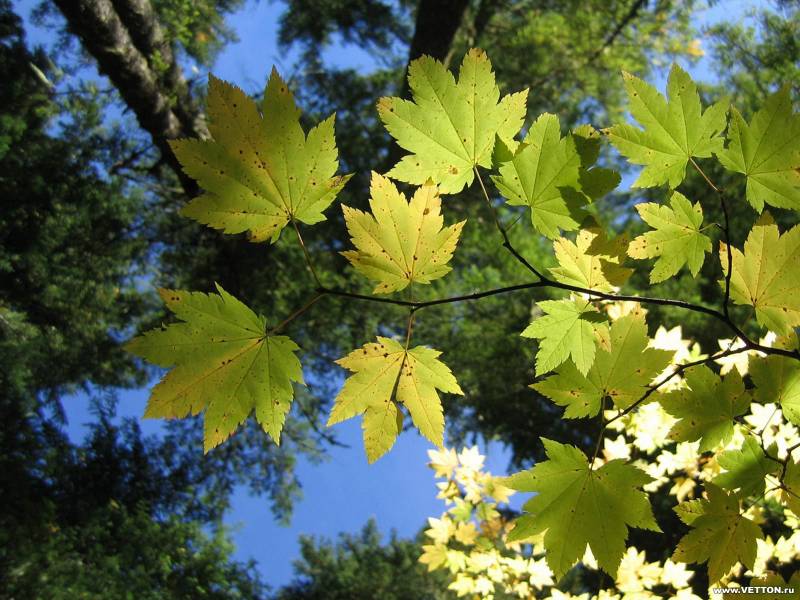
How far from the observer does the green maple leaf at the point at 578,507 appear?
96cm

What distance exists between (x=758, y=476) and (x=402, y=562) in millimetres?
8815

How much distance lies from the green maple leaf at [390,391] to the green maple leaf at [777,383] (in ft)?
1.84

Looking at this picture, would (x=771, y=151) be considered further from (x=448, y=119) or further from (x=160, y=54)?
(x=160, y=54)

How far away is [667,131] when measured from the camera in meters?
0.96

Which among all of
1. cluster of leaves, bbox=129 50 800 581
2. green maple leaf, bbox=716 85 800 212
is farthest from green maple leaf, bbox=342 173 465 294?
green maple leaf, bbox=716 85 800 212

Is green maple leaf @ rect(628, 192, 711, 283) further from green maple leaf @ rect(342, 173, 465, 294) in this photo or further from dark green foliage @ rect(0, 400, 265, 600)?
dark green foliage @ rect(0, 400, 265, 600)

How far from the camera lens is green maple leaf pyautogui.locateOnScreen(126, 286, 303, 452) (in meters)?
0.84

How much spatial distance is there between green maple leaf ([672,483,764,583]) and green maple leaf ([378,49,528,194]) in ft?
2.30

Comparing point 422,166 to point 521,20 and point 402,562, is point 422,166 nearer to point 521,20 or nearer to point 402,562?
point 521,20

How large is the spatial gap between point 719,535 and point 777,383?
28 cm

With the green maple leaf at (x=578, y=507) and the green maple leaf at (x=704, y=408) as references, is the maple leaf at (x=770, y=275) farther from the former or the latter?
the green maple leaf at (x=578, y=507)

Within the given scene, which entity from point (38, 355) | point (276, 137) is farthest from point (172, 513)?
point (276, 137)

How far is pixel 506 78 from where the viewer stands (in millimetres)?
6773

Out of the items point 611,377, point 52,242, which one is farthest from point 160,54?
point 611,377
